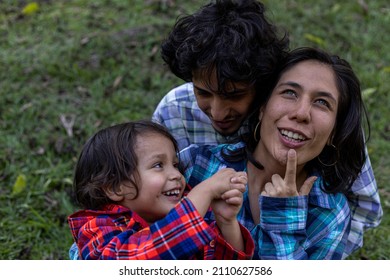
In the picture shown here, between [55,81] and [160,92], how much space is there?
2.78 ft

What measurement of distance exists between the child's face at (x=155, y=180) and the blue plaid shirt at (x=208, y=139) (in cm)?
60

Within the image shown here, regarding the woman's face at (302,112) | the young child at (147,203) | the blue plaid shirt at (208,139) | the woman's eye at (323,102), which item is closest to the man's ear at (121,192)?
the young child at (147,203)

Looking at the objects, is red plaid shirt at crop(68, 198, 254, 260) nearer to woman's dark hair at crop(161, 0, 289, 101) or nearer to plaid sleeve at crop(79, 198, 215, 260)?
plaid sleeve at crop(79, 198, 215, 260)

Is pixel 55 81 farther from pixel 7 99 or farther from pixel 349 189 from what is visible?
pixel 349 189

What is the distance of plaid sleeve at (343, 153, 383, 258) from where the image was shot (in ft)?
10.1

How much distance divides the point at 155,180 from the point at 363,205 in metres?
1.29

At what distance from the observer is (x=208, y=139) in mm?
3221

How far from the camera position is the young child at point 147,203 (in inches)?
85.1

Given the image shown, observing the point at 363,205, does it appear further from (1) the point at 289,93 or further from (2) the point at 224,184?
(2) the point at 224,184

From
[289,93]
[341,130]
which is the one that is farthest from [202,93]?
[341,130]

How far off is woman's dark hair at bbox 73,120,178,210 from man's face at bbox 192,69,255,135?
25cm

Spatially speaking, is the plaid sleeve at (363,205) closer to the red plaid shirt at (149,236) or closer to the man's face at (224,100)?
the man's face at (224,100)

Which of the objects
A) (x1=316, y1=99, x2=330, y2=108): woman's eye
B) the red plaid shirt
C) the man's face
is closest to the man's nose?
the man's face

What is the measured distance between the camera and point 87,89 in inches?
185
